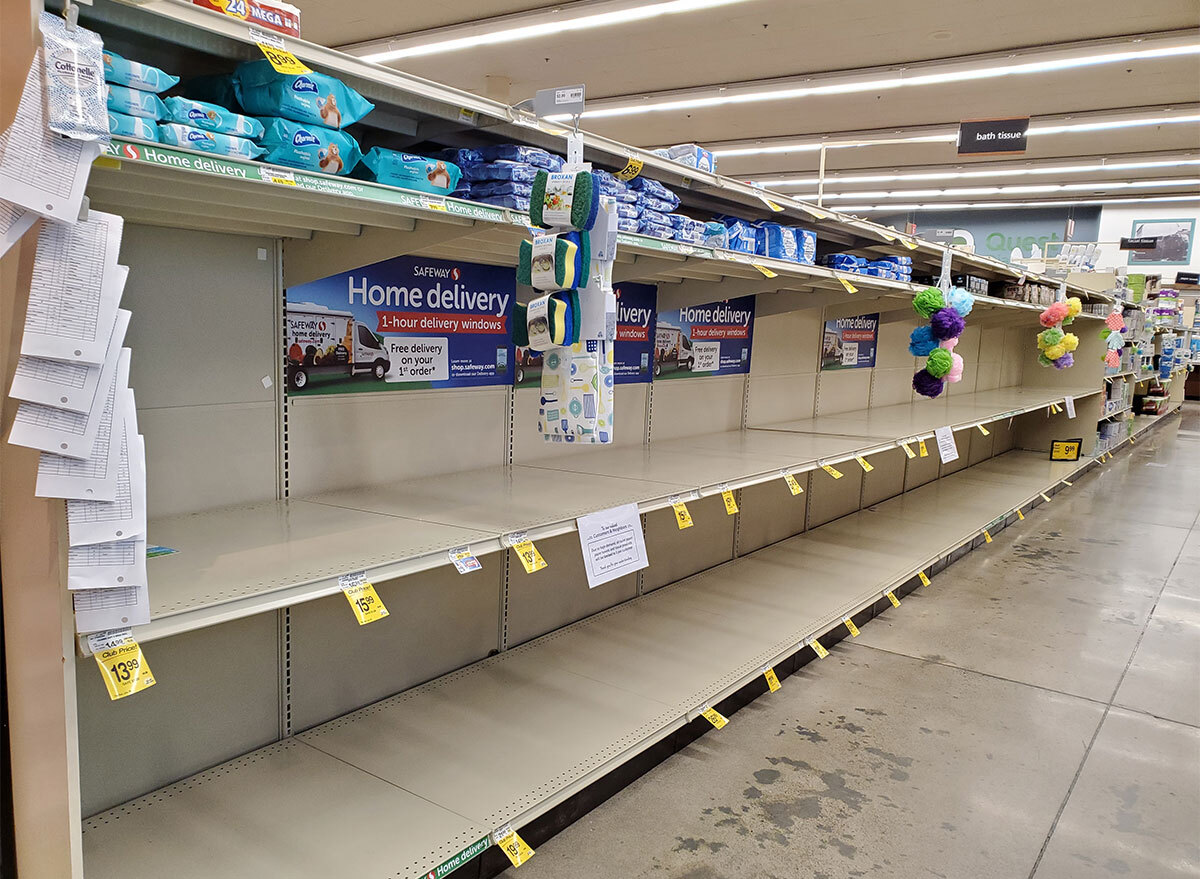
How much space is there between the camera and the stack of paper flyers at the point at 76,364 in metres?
1.06

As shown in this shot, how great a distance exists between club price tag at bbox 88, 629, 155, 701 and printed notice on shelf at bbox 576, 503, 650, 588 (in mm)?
1080

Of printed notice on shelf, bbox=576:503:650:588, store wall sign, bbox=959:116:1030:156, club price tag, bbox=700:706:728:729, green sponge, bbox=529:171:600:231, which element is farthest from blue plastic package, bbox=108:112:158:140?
store wall sign, bbox=959:116:1030:156

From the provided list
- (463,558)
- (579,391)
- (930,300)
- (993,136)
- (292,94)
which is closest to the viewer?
(292,94)

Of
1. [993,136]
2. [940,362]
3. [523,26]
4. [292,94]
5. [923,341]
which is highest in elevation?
[523,26]

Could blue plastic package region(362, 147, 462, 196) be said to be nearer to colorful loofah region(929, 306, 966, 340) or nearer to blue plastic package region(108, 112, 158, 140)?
blue plastic package region(108, 112, 158, 140)

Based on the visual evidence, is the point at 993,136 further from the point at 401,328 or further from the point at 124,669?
the point at 124,669

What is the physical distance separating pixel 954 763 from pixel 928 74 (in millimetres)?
9320

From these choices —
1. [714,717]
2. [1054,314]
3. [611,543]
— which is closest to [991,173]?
[1054,314]

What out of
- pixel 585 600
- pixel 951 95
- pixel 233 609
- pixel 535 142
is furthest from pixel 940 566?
pixel 951 95

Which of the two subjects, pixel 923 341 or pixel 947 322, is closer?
pixel 947 322

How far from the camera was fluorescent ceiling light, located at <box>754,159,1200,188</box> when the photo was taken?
1416 centimetres

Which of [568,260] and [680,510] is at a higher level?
[568,260]

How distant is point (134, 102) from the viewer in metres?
1.34

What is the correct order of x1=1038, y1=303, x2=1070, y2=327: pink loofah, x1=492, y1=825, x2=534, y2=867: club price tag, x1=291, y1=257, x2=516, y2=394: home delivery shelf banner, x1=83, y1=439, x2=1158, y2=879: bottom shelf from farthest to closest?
x1=1038, y1=303, x2=1070, y2=327: pink loofah
x1=291, y1=257, x2=516, y2=394: home delivery shelf banner
x1=492, y1=825, x2=534, y2=867: club price tag
x1=83, y1=439, x2=1158, y2=879: bottom shelf
